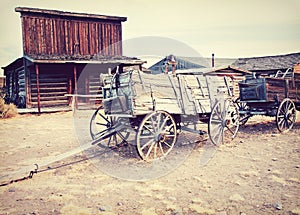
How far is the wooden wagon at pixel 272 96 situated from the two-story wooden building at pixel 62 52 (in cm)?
927

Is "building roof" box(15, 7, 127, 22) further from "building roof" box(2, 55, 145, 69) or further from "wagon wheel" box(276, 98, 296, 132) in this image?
"wagon wheel" box(276, 98, 296, 132)

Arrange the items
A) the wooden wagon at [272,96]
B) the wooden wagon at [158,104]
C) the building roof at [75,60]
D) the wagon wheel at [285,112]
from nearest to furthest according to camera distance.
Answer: the wooden wagon at [158,104] → the wooden wagon at [272,96] → the wagon wheel at [285,112] → the building roof at [75,60]

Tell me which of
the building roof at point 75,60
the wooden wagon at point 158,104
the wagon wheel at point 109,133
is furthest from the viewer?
the building roof at point 75,60

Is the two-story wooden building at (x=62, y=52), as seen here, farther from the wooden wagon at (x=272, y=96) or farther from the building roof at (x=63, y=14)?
the wooden wagon at (x=272, y=96)

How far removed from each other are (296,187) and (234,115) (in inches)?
134

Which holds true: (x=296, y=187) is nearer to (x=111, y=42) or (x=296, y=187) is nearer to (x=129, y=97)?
(x=129, y=97)

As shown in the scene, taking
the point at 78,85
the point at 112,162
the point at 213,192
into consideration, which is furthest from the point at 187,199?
the point at 78,85

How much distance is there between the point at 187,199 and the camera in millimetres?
3441

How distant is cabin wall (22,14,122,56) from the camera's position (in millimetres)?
16141

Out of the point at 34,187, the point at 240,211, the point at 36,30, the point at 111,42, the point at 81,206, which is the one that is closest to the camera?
the point at 240,211

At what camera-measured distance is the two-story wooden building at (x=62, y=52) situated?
1570 cm

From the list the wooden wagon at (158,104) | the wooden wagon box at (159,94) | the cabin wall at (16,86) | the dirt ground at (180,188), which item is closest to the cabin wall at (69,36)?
the cabin wall at (16,86)

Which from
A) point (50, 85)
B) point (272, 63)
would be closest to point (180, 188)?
point (50, 85)

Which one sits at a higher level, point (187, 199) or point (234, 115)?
point (234, 115)
